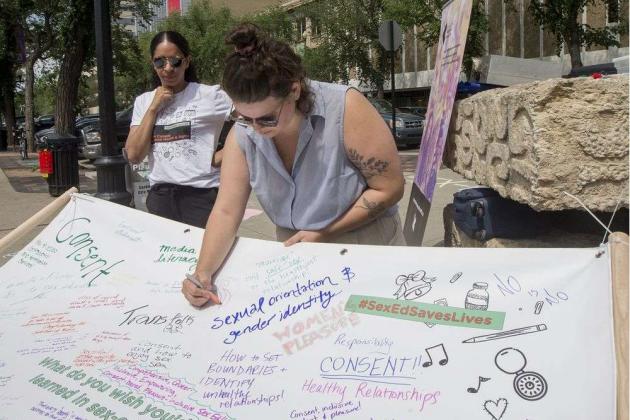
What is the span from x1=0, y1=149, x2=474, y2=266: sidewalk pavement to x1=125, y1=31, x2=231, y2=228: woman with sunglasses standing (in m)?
3.01

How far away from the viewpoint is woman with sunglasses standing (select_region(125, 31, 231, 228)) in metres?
3.35

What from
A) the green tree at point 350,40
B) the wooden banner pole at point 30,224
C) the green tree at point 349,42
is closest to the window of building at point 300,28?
the green tree at point 349,42

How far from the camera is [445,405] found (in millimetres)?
1522

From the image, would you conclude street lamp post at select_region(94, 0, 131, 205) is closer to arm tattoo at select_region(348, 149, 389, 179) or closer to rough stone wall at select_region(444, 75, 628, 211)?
arm tattoo at select_region(348, 149, 389, 179)

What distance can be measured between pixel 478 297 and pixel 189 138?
6.79ft

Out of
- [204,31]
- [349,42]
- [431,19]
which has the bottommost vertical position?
[431,19]

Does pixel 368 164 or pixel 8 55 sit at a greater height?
pixel 8 55

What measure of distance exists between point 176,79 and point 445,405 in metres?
2.42

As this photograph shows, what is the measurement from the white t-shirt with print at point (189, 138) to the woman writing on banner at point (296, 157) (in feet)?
3.36

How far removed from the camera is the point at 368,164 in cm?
216

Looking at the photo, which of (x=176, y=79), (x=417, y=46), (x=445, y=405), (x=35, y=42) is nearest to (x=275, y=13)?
(x=417, y=46)

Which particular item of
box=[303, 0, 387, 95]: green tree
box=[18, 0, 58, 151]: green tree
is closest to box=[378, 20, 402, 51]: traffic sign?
box=[18, 0, 58, 151]: green tree

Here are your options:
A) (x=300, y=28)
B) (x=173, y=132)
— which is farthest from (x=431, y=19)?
(x=300, y=28)

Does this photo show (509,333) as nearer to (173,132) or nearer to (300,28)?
(173,132)
